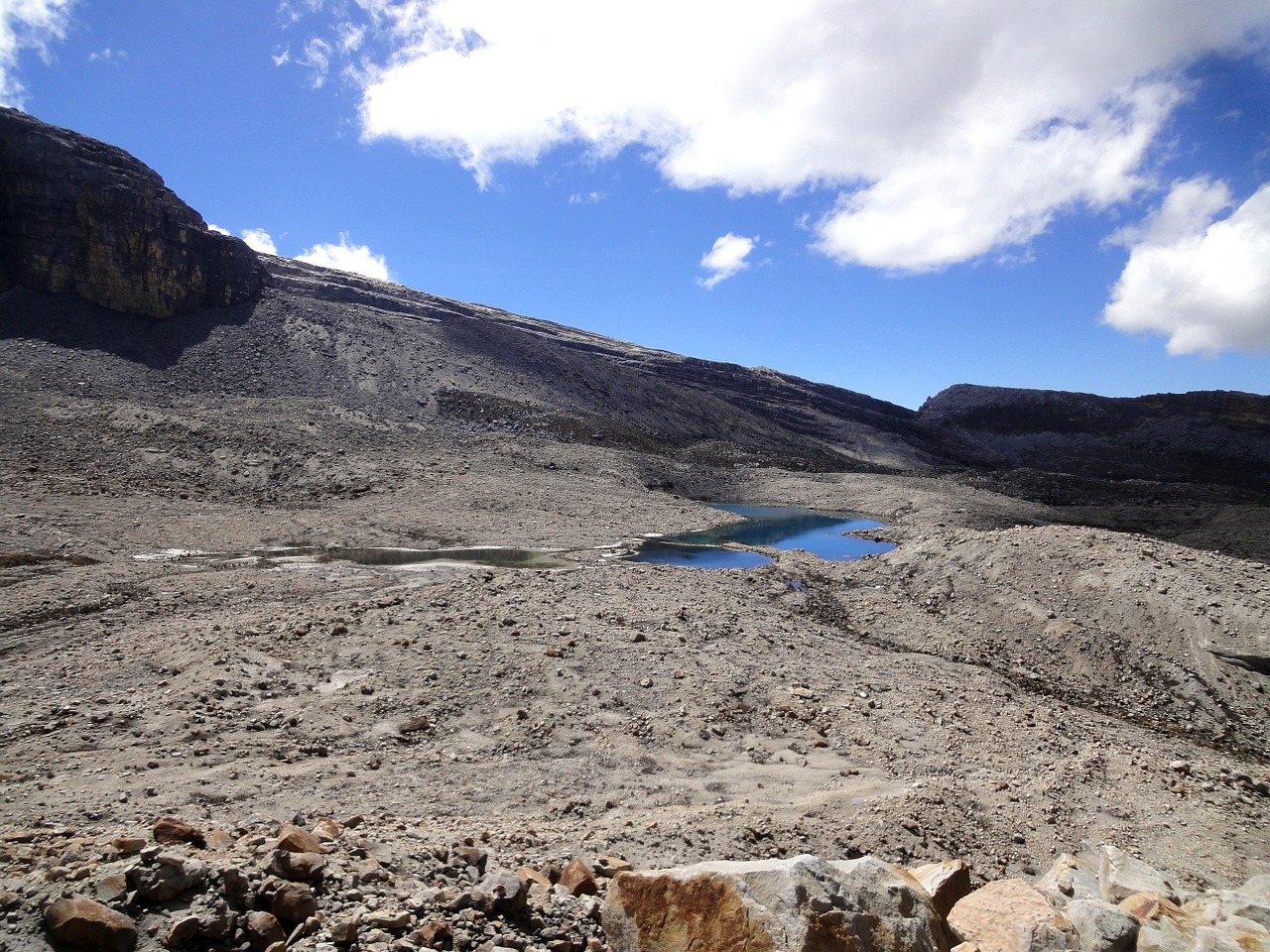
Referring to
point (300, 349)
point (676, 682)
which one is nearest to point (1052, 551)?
point (676, 682)

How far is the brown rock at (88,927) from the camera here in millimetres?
3691

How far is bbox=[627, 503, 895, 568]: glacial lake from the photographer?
27.5m

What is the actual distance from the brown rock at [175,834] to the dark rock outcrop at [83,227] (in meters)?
53.9

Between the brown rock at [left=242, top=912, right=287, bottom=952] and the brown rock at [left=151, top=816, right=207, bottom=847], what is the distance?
4.20 ft

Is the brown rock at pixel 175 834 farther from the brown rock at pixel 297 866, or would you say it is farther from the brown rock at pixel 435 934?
the brown rock at pixel 435 934

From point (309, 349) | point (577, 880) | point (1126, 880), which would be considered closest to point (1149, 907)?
point (1126, 880)

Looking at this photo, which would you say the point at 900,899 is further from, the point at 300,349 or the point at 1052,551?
the point at 300,349

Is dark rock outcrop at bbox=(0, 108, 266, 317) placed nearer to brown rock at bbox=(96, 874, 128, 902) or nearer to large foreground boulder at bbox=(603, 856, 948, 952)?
brown rock at bbox=(96, 874, 128, 902)

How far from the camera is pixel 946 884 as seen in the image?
18.3 feet

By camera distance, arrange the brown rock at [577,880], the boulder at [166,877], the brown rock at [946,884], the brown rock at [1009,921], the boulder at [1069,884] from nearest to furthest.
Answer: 1. the boulder at [166,877]
2. the brown rock at [1009,921]
3. the brown rock at [577,880]
4. the brown rock at [946,884]
5. the boulder at [1069,884]

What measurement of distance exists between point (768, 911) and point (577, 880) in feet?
5.22

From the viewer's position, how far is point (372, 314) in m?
59.5

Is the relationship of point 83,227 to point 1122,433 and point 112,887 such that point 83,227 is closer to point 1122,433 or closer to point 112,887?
point 112,887

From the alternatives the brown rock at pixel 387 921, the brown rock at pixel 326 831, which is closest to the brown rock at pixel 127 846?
the brown rock at pixel 326 831
